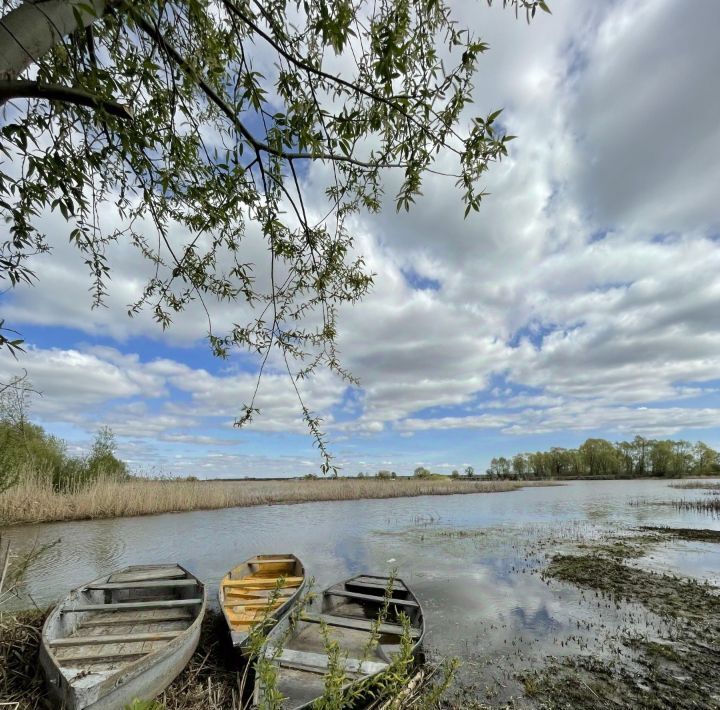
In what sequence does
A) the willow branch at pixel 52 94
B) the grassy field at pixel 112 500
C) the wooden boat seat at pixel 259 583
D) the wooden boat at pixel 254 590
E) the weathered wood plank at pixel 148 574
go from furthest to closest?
the grassy field at pixel 112 500
the wooden boat seat at pixel 259 583
the weathered wood plank at pixel 148 574
the wooden boat at pixel 254 590
the willow branch at pixel 52 94

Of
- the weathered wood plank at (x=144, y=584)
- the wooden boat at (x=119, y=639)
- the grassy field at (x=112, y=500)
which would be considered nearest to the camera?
the wooden boat at (x=119, y=639)

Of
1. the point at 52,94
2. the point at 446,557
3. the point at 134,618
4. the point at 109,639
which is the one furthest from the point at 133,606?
the point at 446,557

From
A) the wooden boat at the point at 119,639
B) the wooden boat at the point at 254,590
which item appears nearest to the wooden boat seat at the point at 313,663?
the wooden boat at the point at 254,590

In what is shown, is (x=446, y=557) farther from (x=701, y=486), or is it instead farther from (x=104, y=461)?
(x=701, y=486)

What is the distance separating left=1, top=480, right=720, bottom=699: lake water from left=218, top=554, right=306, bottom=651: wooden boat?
922mm

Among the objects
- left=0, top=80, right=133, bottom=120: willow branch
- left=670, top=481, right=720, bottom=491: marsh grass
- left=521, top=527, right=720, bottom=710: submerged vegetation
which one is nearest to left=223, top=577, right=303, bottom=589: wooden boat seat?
left=521, top=527, right=720, bottom=710: submerged vegetation

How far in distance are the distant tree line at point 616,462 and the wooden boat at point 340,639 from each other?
8674cm

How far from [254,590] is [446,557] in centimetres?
694

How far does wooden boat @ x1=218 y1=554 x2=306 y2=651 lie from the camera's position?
4984 mm

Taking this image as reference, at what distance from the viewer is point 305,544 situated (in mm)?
13750

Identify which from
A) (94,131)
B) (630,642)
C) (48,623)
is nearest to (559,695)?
(630,642)

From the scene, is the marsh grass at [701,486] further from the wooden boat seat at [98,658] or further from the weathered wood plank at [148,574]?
the wooden boat seat at [98,658]

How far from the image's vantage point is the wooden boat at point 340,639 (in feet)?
12.6

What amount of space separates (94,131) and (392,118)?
244cm
